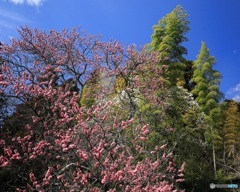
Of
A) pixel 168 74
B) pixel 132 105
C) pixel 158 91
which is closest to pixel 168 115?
pixel 158 91

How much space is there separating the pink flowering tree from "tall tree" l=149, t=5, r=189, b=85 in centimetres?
216

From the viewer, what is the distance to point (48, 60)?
12094mm

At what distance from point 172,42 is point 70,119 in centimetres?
1187

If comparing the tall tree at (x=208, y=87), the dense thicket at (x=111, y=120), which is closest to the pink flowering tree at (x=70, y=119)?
the dense thicket at (x=111, y=120)

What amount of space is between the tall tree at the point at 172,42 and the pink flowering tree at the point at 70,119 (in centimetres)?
216

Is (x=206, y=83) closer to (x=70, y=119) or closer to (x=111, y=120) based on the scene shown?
(x=111, y=120)

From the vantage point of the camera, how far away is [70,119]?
6.47 metres

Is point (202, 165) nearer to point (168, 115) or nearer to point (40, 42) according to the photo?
point (168, 115)

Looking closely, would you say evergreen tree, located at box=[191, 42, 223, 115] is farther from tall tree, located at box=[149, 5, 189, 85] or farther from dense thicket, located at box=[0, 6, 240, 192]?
tall tree, located at box=[149, 5, 189, 85]

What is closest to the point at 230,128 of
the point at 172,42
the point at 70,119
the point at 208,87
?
the point at 208,87

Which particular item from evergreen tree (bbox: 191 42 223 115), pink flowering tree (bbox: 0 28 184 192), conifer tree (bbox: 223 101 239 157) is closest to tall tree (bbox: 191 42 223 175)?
evergreen tree (bbox: 191 42 223 115)

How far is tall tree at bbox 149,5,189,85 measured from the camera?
54.3 ft

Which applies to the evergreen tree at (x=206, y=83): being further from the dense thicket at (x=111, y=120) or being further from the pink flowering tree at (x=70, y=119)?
the pink flowering tree at (x=70, y=119)

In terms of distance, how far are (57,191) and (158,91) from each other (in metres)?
9.82
